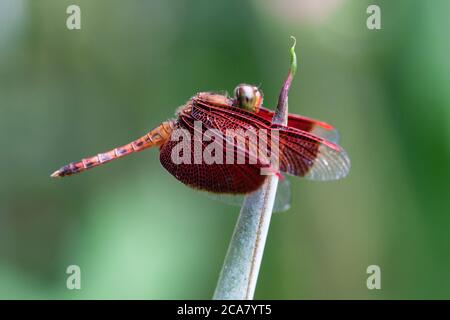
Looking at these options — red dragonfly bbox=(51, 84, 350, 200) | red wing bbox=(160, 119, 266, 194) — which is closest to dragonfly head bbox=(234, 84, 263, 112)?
red dragonfly bbox=(51, 84, 350, 200)

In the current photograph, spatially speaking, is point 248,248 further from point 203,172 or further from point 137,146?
point 137,146

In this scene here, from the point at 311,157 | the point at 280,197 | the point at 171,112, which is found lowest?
the point at 280,197

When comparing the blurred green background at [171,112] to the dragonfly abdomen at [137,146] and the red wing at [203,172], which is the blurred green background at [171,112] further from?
the red wing at [203,172]

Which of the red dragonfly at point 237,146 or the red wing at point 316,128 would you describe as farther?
the red wing at point 316,128

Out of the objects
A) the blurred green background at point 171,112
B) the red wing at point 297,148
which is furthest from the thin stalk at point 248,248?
the blurred green background at point 171,112

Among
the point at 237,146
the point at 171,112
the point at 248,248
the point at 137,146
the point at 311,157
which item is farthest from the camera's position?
the point at 171,112

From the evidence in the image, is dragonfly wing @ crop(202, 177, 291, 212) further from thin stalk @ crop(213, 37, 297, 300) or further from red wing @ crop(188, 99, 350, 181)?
thin stalk @ crop(213, 37, 297, 300)

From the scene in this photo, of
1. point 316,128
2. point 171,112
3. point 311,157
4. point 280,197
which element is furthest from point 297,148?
point 171,112
